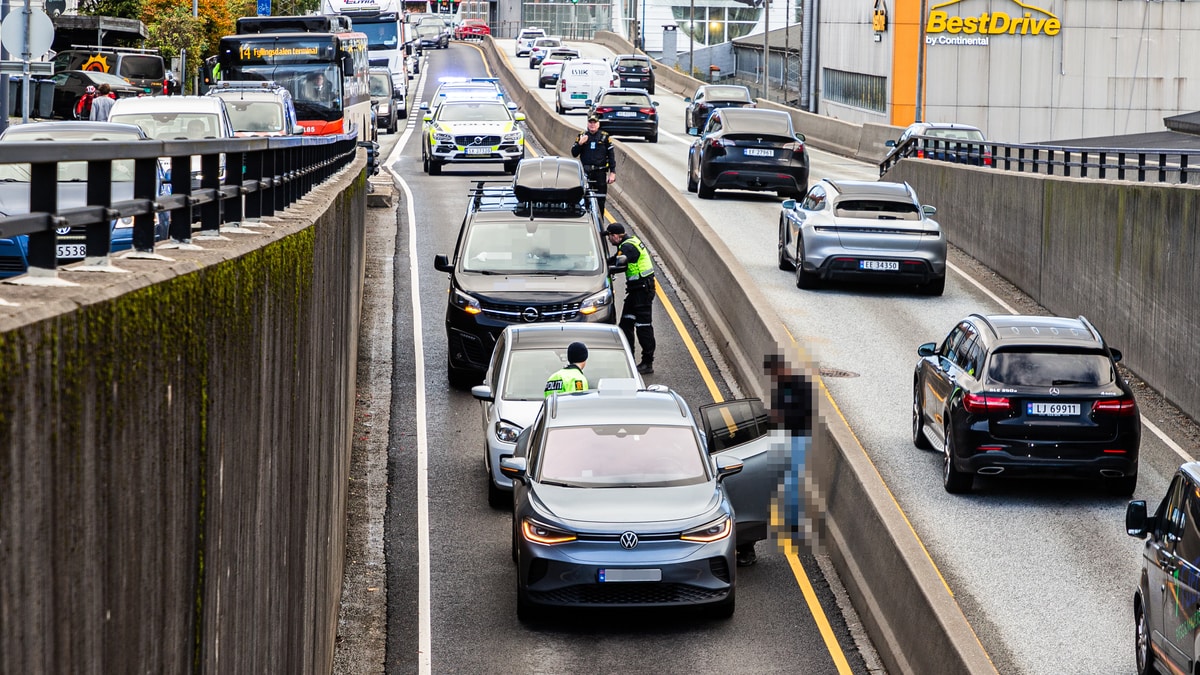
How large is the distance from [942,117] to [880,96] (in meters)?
3.42

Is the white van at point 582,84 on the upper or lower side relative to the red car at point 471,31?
lower

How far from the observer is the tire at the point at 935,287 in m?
24.2

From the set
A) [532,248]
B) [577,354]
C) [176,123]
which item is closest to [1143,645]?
[577,354]

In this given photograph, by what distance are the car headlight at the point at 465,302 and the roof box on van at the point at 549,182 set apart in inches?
87.3

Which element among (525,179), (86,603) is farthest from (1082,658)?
(525,179)

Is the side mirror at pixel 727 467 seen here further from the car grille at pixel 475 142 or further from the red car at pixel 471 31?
the red car at pixel 471 31

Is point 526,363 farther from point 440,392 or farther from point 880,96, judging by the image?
point 880,96

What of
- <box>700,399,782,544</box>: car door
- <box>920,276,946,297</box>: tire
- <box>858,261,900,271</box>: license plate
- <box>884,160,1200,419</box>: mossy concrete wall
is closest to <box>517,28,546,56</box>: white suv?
<box>884,160,1200,419</box>: mossy concrete wall

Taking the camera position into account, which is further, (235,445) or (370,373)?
(370,373)

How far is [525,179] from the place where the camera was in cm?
2195

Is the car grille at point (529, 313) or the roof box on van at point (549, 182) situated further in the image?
the roof box on van at point (549, 182)

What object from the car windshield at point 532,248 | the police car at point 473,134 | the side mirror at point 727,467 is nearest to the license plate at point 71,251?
the side mirror at point 727,467

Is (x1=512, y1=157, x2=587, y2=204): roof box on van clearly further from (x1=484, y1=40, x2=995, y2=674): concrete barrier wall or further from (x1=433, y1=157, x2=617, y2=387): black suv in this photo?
(x1=484, y1=40, x2=995, y2=674): concrete barrier wall

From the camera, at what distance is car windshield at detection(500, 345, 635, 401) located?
15.6 metres
